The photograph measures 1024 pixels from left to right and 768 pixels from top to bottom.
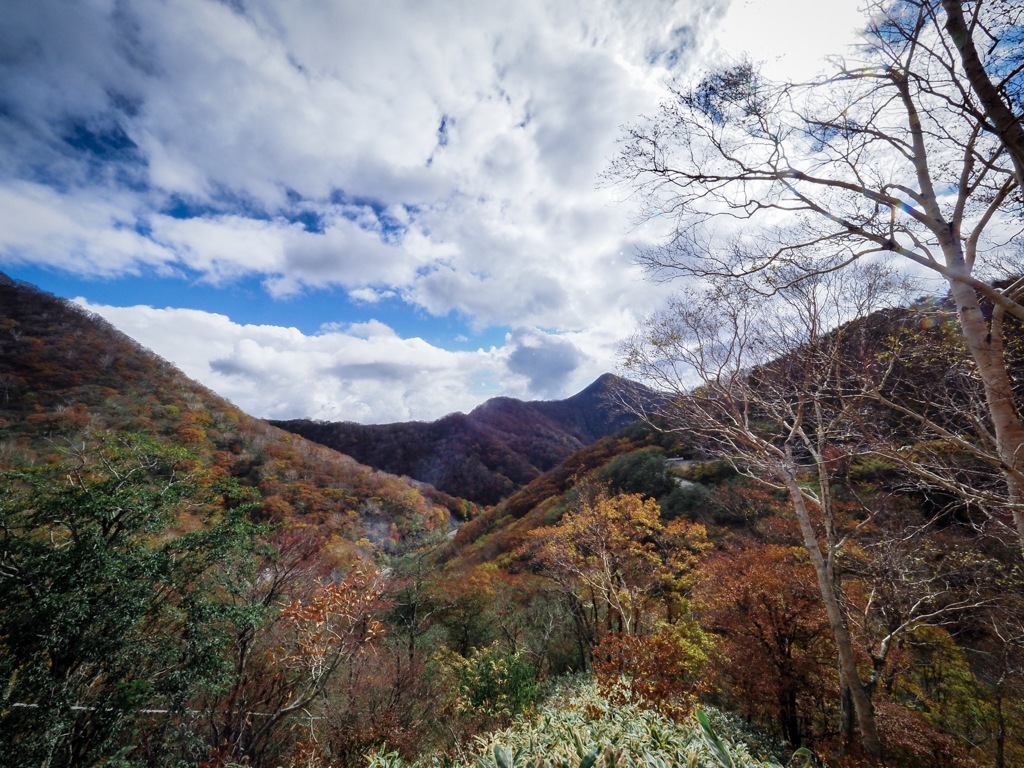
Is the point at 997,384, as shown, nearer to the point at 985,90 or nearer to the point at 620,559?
the point at 985,90

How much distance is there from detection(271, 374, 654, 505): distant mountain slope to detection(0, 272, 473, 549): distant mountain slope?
2183 cm

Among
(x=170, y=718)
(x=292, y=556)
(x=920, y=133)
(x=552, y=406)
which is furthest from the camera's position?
(x=552, y=406)

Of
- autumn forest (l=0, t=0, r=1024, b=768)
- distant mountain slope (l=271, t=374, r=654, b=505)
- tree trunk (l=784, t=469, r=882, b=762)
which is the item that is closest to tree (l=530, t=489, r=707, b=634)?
autumn forest (l=0, t=0, r=1024, b=768)

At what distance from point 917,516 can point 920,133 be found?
1332 centimetres

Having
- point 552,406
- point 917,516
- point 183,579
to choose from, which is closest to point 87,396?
point 183,579

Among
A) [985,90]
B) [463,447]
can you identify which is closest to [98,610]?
[985,90]

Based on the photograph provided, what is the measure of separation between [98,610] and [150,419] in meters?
32.1

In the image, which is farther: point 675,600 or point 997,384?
point 675,600

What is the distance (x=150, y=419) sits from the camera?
1180 inches

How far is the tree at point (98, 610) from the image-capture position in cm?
591

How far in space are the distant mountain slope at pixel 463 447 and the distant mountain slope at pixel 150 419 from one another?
71.6ft

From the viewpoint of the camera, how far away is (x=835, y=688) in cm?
806

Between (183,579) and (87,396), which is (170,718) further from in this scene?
(87,396)

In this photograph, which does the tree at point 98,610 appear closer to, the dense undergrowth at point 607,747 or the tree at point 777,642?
the dense undergrowth at point 607,747
